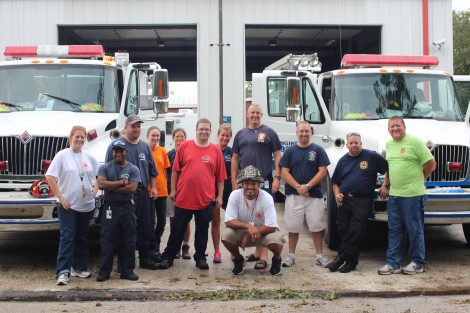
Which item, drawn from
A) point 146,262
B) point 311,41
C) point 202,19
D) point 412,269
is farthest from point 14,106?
point 311,41

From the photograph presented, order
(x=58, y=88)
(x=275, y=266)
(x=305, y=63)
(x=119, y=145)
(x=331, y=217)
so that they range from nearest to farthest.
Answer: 1. (x=119, y=145)
2. (x=275, y=266)
3. (x=331, y=217)
4. (x=58, y=88)
5. (x=305, y=63)

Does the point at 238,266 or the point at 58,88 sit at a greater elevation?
the point at 58,88

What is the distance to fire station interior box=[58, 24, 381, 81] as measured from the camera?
18875 mm

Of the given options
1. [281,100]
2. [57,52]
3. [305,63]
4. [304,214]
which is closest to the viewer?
[304,214]

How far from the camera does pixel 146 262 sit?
796cm

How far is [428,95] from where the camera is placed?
9.73 metres

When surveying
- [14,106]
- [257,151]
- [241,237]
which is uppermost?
[14,106]

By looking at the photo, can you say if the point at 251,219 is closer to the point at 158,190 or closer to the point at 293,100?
the point at 158,190

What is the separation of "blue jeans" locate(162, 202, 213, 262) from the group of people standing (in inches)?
0.5

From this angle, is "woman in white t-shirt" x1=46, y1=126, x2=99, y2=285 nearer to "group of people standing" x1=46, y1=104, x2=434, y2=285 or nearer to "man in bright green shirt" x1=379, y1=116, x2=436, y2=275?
"group of people standing" x1=46, y1=104, x2=434, y2=285

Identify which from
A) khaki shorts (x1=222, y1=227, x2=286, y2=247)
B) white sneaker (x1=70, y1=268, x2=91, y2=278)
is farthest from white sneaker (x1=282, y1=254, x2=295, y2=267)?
white sneaker (x1=70, y1=268, x2=91, y2=278)

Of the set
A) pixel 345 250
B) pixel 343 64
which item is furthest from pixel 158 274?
pixel 343 64

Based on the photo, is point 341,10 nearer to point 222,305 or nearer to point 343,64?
point 343,64

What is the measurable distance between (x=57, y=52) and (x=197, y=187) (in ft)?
12.0
